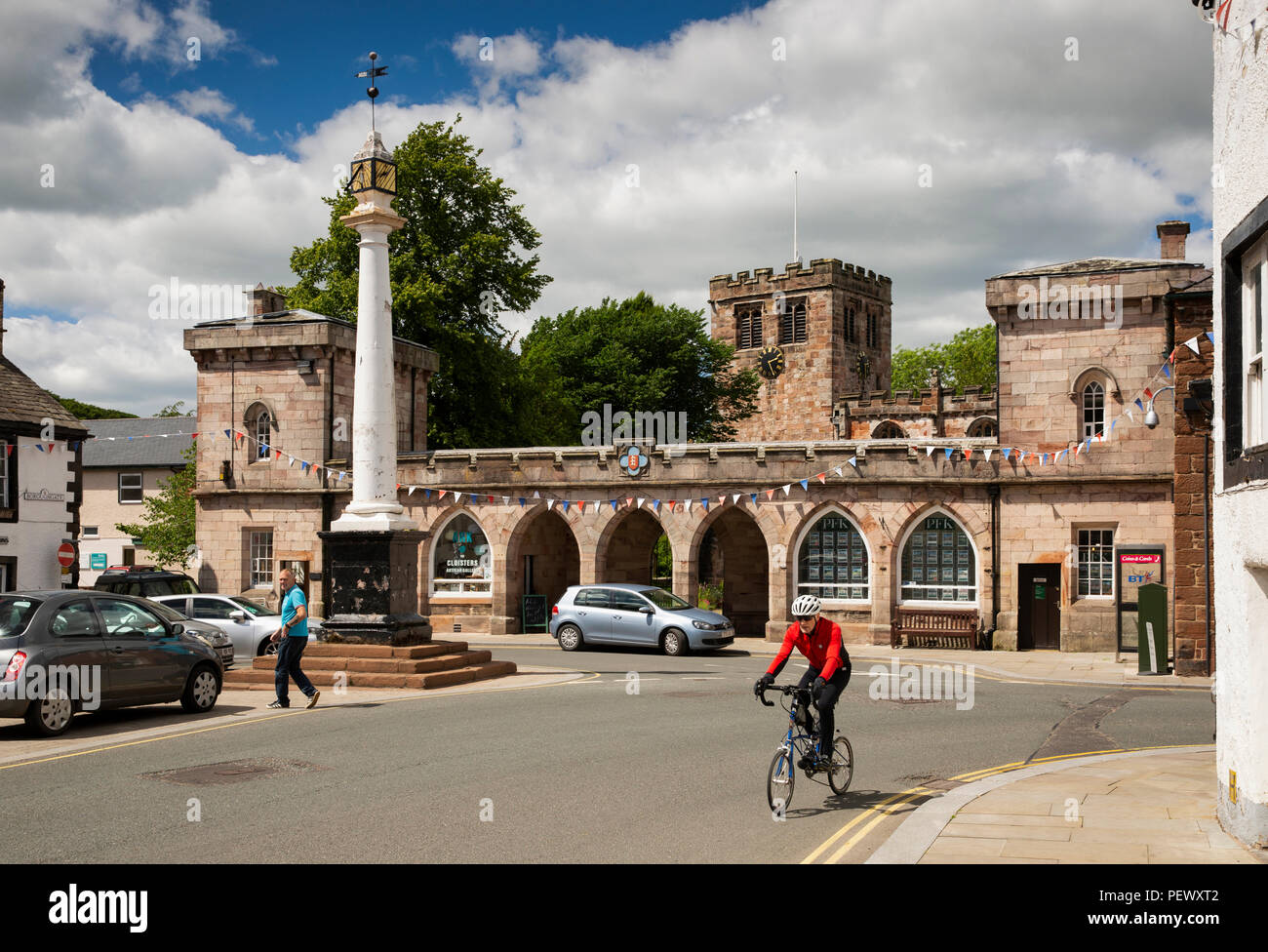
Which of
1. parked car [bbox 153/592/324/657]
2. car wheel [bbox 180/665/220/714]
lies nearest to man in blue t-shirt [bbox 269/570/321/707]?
car wheel [bbox 180/665/220/714]

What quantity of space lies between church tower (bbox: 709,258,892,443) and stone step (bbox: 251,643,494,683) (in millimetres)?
53170

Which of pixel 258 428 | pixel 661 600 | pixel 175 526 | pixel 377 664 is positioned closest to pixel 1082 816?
pixel 377 664

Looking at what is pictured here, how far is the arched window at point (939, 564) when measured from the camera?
Result: 27891 millimetres

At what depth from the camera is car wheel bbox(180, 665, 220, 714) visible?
14.6m

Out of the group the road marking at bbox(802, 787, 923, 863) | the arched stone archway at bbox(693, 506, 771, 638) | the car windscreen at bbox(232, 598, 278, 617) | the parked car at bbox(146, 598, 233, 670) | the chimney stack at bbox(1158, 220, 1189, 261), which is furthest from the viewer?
the arched stone archway at bbox(693, 506, 771, 638)

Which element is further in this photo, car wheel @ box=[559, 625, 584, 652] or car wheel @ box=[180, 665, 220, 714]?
car wheel @ box=[559, 625, 584, 652]

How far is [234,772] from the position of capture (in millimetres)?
10773

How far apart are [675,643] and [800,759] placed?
15.3 meters

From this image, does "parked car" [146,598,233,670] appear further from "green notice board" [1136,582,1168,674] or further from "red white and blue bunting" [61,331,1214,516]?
"green notice board" [1136,582,1168,674]

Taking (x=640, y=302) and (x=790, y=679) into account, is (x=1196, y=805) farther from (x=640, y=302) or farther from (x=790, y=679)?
(x=640, y=302)

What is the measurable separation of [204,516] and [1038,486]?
76.1 ft

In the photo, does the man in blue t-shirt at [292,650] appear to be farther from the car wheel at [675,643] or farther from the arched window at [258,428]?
the arched window at [258,428]

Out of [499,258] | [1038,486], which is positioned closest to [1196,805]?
[1038,486]

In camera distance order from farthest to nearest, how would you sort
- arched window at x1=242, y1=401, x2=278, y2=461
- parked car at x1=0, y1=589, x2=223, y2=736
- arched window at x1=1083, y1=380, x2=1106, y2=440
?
arched window at x1=242, y1=401, x2=278, y2=461
arched window at x1=1083, y1=380, x2=1106, y2=440
parked car at x1=0, y1=589, x2=223, y2=736
